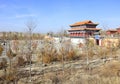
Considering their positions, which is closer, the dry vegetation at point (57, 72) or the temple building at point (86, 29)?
the dry vegetation at point (57, 72)

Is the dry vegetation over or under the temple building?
under

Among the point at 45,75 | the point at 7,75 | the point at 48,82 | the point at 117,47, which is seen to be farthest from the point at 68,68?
the point at 117,47

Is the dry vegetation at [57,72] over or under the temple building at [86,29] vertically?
under

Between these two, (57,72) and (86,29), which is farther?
(86,29)

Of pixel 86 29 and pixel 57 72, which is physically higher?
pixel 86 29

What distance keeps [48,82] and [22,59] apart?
18.4 ft

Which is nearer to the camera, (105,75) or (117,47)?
(105,75)

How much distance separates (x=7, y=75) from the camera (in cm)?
1079

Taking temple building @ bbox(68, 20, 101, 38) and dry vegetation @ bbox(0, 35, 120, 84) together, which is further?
temple building @ bbox(68, 20, 101, 38)

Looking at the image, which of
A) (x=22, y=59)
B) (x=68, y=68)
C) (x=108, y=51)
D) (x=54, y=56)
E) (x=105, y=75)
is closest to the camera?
(x=105, y=75)

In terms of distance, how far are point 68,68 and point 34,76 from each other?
3161 mm

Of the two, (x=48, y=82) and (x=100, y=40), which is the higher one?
(x=100, y=40)

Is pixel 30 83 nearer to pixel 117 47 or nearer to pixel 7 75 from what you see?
pixel 7 75

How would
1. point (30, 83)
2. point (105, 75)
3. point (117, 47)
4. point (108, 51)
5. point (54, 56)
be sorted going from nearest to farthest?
point (30, 83) → point (105, 75) → point (54, 56) → point (108, 51) → point (117, 47)
